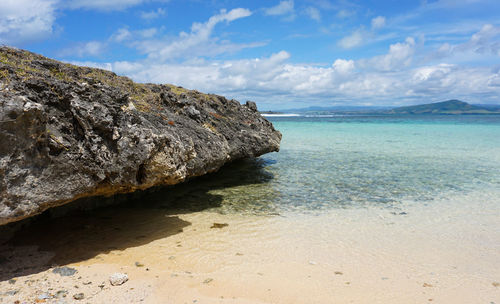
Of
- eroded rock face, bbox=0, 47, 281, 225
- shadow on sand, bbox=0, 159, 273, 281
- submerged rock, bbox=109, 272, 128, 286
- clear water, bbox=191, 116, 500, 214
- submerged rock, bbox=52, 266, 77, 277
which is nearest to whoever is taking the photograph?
eroded rock face, bbox=0, 47, 281, 225

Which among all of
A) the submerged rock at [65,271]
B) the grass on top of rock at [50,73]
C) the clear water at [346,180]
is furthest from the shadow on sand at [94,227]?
the grass on top of rock at [50,73]

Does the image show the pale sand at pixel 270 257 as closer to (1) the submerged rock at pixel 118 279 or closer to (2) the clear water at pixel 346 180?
(1) the submerged rock at pixel 118 279

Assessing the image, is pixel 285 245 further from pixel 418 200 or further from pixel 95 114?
pixel 418 200

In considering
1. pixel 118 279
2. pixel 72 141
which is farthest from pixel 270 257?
pixel 72 141

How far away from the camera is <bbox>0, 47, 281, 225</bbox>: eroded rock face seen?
594 centimetres

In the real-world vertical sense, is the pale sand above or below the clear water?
below

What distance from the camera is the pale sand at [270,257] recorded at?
20.0 feet

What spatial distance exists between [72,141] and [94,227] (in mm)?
3273

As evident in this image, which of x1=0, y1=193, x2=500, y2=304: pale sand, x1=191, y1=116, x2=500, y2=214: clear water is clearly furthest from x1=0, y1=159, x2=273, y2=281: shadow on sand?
x1=191, y1=116, x2=500, y2=214: clear water

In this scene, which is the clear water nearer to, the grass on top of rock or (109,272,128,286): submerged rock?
the grass on top of rock

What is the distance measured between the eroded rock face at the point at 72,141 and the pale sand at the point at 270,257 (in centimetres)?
150

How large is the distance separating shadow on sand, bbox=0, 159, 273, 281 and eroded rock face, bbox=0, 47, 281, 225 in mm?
1375

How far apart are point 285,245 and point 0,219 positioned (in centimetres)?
633

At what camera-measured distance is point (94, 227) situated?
9.23 metres
